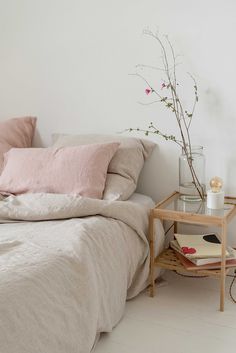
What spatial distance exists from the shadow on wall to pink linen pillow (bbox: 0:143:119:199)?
11.2 inches

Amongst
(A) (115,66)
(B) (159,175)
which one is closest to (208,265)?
(B) (159,175)

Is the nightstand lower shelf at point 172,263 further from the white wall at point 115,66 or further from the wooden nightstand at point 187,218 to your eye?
the white wall at point 115,66

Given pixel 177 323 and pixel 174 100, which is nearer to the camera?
pixel 177 323

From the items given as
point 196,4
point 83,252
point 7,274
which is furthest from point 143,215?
point 196,4

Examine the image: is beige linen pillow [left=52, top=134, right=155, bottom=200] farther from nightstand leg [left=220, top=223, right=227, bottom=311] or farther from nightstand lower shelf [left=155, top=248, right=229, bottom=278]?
nightstand leg [left=220, top=223, right=227, bottom=311]

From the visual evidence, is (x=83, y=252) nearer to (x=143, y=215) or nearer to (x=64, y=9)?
(x=143, y=215)

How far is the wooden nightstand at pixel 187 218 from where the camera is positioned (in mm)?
2264

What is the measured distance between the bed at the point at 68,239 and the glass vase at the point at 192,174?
0.72ft

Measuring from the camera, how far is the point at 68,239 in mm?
2029

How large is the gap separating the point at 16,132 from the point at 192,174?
1.14 metres

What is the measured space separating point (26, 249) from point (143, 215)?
74 centimetres

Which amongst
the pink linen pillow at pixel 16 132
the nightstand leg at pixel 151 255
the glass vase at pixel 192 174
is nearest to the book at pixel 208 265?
the nightstand leg at pixel 151 255

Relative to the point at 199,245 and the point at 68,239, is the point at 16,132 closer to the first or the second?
the point at 68,239

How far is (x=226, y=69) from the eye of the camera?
8.20 ft
